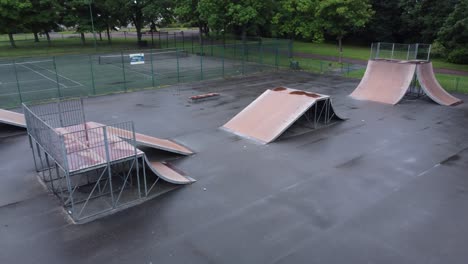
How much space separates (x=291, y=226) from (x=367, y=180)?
382cm

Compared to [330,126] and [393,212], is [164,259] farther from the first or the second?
[330,126]

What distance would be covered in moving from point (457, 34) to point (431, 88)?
17456mm

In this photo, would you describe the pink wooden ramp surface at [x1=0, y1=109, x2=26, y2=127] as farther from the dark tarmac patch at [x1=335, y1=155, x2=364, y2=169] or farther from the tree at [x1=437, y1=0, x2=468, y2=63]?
the tree at [x1=437, y1=0, x2=468, y2=63]

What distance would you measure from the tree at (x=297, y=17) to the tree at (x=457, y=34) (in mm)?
12032

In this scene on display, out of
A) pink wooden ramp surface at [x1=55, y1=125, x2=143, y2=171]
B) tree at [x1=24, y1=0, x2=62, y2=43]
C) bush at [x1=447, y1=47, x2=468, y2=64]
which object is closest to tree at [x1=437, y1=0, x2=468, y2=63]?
bush at [x1=447, y1=47, x2=468, y2=64]

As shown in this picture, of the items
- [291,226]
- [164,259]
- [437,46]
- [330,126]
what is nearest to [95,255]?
[164,259]

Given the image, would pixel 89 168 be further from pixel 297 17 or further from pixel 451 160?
pixel 297 17

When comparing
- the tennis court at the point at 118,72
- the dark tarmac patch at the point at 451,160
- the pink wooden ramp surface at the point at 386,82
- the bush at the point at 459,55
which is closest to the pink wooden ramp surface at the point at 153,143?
the dark tarmac patch at the point at 451,160

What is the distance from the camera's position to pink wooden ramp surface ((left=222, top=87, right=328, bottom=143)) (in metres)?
16.0

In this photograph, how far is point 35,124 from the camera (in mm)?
11594

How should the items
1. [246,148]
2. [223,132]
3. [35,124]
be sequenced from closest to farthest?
[35,124] < [246,148] < [223,132]

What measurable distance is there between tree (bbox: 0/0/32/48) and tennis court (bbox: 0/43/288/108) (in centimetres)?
891

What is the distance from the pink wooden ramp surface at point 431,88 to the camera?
2211 centimetres

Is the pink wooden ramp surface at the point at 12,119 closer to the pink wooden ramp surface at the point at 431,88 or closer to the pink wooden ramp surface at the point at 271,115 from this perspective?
the pink wooden ramp surface at the point at 271,115
